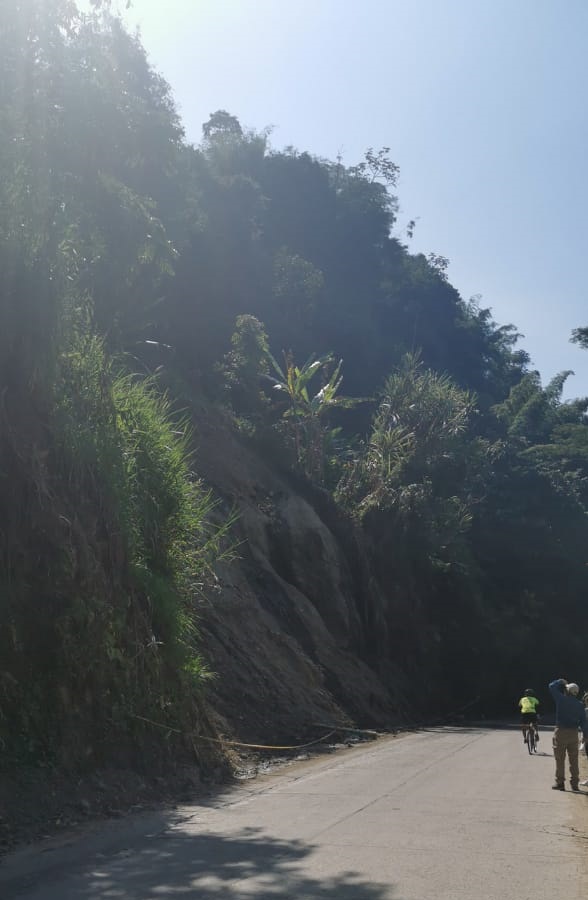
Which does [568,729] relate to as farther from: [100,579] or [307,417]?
[307,417]

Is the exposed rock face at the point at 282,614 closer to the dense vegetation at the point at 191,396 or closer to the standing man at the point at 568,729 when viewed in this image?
the dense vegetation at the point at 191,396

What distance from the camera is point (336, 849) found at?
8.98 metres

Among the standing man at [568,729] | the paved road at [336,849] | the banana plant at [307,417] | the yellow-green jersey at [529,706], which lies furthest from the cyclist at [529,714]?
the banana plant at [307,417]

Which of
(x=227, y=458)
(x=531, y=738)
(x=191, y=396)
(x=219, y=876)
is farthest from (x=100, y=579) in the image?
(x=191, y=396)

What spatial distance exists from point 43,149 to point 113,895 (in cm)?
1105

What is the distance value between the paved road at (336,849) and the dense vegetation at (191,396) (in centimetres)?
216

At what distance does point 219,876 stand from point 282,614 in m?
20.3

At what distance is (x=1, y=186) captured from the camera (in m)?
13.1

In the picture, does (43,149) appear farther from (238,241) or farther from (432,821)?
(238,241)

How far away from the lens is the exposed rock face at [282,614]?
2109 cm

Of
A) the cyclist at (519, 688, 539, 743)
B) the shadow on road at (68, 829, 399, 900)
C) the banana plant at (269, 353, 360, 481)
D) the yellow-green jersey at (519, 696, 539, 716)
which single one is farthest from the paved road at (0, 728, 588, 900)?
the banana plant at (269, 353, 360, 481)

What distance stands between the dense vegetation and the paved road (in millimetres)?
2164

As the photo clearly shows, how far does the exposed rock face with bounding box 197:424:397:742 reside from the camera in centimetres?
2109

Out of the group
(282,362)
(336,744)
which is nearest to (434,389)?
(282,362)
